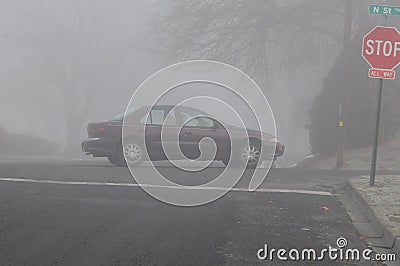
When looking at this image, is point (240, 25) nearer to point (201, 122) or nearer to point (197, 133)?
point (201, 122)

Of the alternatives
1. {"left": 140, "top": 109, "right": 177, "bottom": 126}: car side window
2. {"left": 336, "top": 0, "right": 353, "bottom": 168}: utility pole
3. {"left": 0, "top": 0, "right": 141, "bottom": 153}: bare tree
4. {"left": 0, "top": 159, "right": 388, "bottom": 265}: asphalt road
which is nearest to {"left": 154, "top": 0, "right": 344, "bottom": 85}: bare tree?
{"left": 336, "top": 0, "right": 353, "bottom": 168}: utility pole

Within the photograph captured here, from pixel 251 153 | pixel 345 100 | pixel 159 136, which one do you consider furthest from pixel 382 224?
pixel 345 100

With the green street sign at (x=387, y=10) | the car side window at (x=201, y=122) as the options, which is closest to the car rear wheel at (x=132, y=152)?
the car side window at (x=201, y=122)

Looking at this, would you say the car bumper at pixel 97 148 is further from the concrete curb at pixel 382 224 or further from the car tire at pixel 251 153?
the concrete curb at pixel 382 224

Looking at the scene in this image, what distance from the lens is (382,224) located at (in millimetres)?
6305

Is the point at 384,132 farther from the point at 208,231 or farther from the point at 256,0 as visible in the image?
the point at 208,231

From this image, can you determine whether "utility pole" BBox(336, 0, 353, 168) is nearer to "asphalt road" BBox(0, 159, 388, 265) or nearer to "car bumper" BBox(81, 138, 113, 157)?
"asphalt road" BBox(0, 159, 388, 265)

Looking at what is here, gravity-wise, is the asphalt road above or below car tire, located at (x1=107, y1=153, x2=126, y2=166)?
below

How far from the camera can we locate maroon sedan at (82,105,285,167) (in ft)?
39.6

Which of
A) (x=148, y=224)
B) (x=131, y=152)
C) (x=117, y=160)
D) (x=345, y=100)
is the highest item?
(x=345, y=100)

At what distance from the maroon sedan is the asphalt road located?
2507mm

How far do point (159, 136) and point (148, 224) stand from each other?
19.3ft

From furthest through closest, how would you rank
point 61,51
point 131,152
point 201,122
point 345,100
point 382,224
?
point 61,51, point 345,100, point 201,122, point 131,152, point 382,224

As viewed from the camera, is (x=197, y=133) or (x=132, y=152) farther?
(x=197, y=133)
